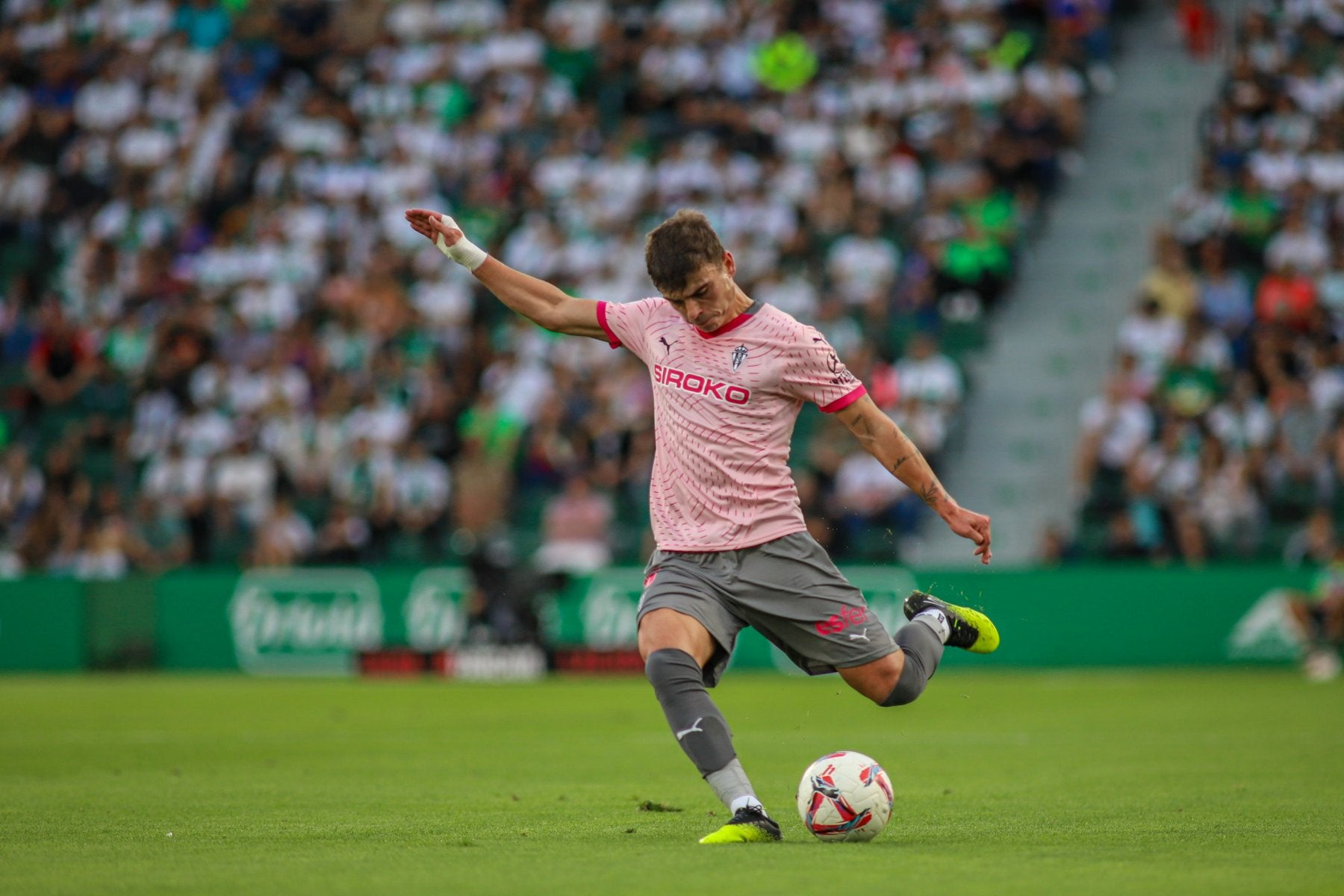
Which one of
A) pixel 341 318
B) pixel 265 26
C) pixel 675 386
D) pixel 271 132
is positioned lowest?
pixel 675 386

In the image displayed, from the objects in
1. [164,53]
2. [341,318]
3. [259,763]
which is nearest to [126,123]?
[164,53]

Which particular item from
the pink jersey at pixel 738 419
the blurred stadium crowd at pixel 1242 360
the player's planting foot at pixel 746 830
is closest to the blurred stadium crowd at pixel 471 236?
the blurred stadium crowd at pixel 1242 360

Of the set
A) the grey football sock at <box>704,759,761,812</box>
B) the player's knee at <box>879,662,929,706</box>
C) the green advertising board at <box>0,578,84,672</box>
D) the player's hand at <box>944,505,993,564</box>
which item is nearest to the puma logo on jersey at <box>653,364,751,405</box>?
the player's hand at <box>944,505,993,564</box>

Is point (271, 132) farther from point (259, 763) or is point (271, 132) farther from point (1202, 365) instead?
point (259, 763)

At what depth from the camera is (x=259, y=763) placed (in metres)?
11.3

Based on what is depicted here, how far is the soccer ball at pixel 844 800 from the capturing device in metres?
7.24

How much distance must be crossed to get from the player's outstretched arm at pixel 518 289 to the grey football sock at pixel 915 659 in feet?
6.10

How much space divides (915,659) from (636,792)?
93.1 inches

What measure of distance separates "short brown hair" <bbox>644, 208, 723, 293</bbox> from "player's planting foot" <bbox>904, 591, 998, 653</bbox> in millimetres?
1977

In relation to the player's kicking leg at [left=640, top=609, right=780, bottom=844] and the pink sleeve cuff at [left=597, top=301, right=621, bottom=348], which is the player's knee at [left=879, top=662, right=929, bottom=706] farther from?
the pink sleeve cuff at [left=597, top=301, right=621, bottom=348]

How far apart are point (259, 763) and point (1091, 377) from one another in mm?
14549

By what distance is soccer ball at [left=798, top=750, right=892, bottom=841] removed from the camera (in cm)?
724

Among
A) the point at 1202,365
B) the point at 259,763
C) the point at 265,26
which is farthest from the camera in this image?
the point at 265,26

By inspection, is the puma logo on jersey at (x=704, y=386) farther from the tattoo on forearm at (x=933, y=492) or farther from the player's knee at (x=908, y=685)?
the player's knee at (x=908, y=685)
